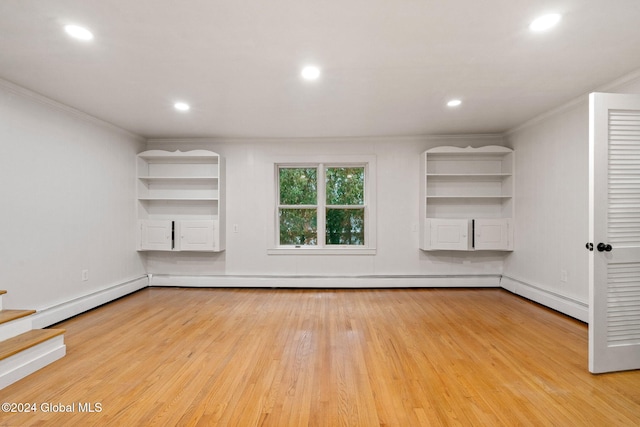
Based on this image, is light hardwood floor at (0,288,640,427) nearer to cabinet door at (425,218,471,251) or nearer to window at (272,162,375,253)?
cabinet door at (425,218,471,251)

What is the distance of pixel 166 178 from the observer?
4.71 meters

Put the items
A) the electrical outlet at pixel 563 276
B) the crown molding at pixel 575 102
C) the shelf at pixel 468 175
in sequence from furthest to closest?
1. the shelf at pixel 468 175
2. the electrical outlet at pixel 563 276
3. the crown molding at pixel 575 102

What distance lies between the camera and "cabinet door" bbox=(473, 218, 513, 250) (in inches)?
178

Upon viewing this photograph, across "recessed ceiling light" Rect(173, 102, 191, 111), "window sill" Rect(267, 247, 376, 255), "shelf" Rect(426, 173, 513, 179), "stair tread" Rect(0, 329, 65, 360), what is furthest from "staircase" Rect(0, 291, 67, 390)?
"shelf" Rect(426, 173, 513, 179)

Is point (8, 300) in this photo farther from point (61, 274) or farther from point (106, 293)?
point (106, 293)

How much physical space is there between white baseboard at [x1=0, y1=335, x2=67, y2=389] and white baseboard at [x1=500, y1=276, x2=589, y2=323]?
16.3ft

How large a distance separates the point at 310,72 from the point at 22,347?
2.99 metres

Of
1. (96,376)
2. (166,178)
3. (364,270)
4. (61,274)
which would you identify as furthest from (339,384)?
(166,178)

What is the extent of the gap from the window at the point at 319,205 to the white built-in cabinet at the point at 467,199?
40.0 inches

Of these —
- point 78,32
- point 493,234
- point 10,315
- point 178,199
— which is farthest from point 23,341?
point 493,234

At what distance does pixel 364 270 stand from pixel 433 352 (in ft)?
7.59

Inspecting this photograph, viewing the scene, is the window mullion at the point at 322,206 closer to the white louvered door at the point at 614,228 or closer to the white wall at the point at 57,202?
the white wall at the point at 57,202

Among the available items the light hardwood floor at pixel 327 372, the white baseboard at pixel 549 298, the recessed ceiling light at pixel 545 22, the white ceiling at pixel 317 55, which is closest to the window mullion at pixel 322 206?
the white ceiling at pixel 317 55

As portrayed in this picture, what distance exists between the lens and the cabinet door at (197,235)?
15.2ft
